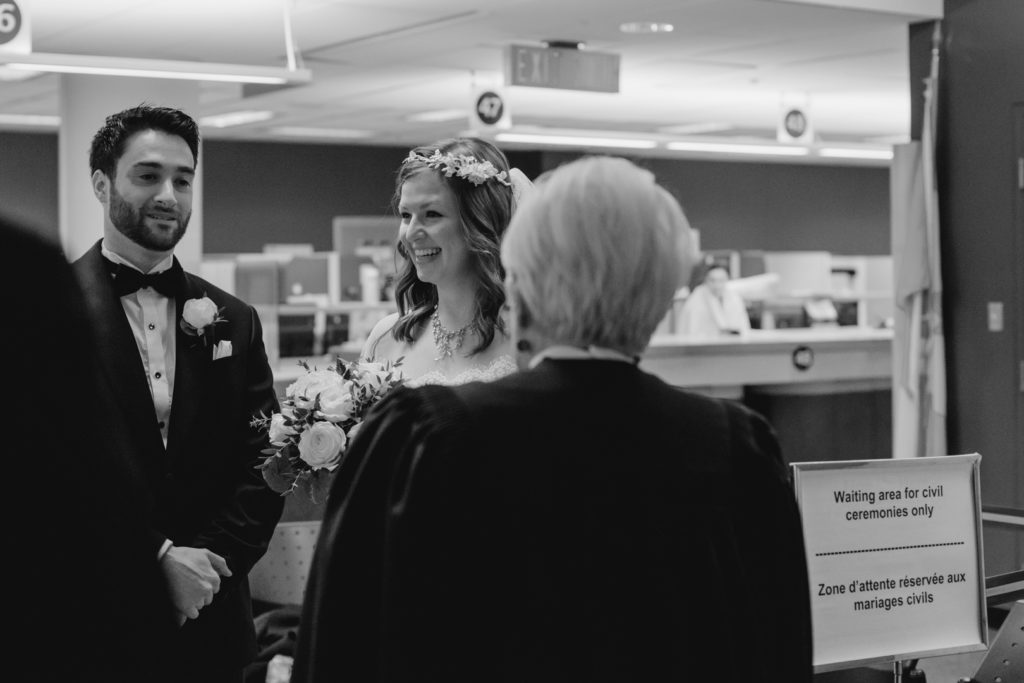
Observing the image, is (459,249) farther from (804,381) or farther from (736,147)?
(736,147)

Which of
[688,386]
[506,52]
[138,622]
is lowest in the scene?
[688,386]

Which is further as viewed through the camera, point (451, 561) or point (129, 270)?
point (129, 270)

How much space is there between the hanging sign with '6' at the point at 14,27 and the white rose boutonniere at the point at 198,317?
14.9 ft

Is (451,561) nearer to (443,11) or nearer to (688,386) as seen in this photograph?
(443,11)

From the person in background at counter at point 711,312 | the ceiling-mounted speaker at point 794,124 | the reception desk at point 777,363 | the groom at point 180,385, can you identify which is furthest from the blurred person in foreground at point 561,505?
the ceiling-mounted speaker at point 794,124

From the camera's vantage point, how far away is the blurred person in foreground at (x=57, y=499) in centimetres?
97

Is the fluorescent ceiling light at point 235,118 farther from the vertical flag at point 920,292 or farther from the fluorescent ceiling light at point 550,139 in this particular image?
the vertical flag at point 920,292

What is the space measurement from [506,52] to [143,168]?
6264 millimetres

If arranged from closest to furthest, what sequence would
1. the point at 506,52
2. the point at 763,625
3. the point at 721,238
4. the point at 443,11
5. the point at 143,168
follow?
the point at 763,625
the point at 143,168
the point at 443,11
the point at 506,52
the point at 721,238

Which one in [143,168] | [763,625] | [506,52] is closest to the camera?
[763,625]

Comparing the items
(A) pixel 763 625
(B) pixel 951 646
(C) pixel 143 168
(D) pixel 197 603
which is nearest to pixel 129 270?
(C) pixel 143 168

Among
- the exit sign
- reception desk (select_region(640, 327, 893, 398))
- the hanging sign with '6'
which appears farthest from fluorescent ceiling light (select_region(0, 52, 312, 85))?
reception desk (select_region(640, 327, 893, 398))

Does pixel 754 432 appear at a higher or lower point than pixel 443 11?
lower

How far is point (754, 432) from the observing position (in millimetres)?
1613
